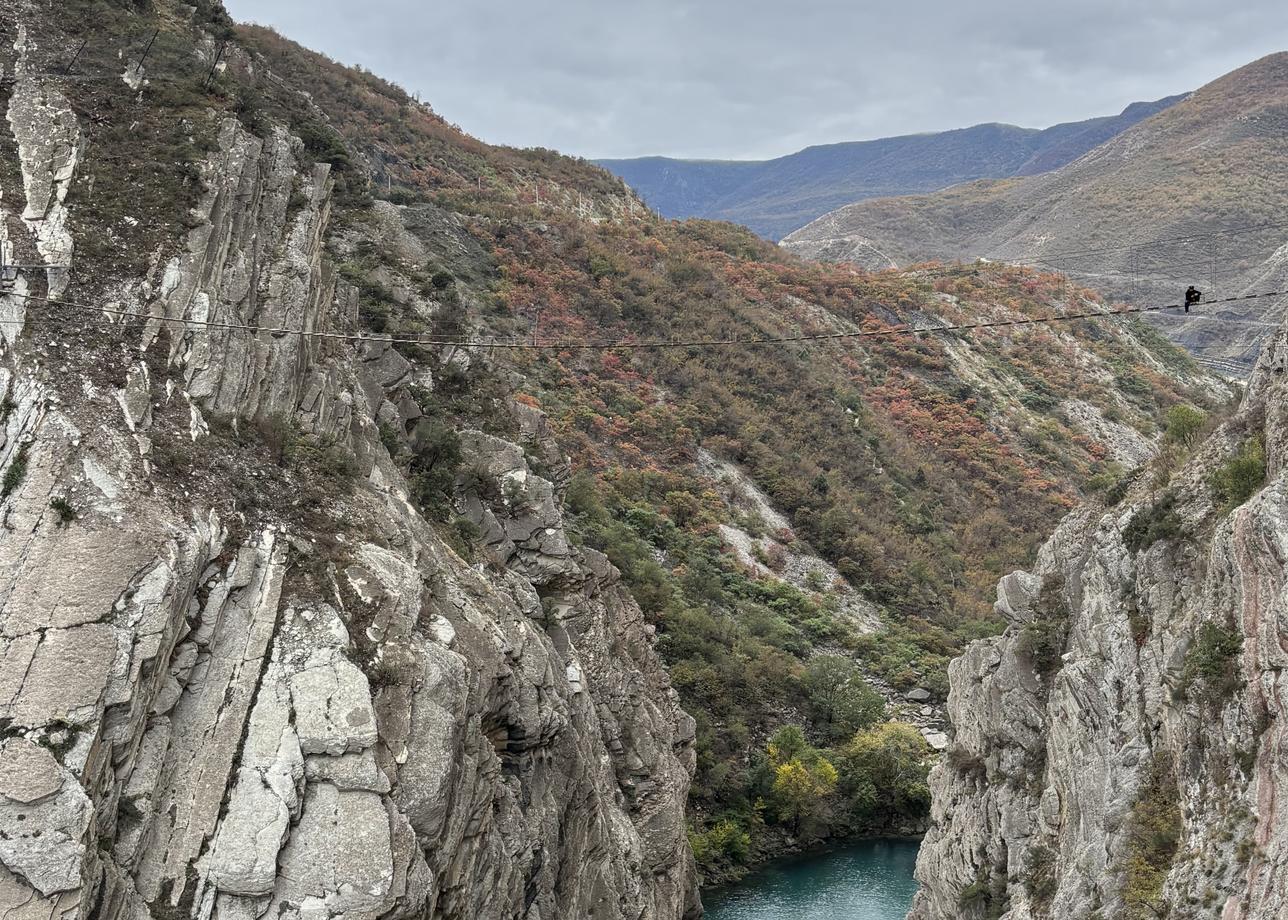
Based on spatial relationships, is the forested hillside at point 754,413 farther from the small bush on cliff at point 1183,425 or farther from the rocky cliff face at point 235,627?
the small bush on cliff at point 1183,425

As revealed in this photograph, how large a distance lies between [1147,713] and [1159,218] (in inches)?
4624

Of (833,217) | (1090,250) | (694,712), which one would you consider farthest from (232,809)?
(833,217)

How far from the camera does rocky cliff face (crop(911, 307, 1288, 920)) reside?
14.0 metres

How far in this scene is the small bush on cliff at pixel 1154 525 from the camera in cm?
1912

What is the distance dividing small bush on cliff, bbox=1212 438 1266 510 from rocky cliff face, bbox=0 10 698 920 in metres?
13.3

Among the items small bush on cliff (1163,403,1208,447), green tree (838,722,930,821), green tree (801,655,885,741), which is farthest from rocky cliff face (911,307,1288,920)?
green tree (801,655,885,741)

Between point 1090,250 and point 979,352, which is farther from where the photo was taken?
point 1090,250

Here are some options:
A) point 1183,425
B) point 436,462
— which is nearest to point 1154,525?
point 1183,425

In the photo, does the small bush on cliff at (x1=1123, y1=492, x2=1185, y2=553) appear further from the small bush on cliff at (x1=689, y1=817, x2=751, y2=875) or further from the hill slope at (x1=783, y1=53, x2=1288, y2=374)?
the hill slope at (x1=783, y1=53, x2=1288, y2=374)

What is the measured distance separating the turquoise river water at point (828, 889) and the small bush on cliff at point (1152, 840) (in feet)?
76.7

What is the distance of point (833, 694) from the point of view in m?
51.2

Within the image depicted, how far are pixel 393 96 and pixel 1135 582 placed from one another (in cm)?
8436

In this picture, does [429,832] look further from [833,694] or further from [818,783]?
[833,694]

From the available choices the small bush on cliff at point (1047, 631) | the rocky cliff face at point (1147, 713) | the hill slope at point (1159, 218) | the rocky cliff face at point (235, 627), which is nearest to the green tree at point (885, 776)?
the rocky cliff face at point (1147, 713)
